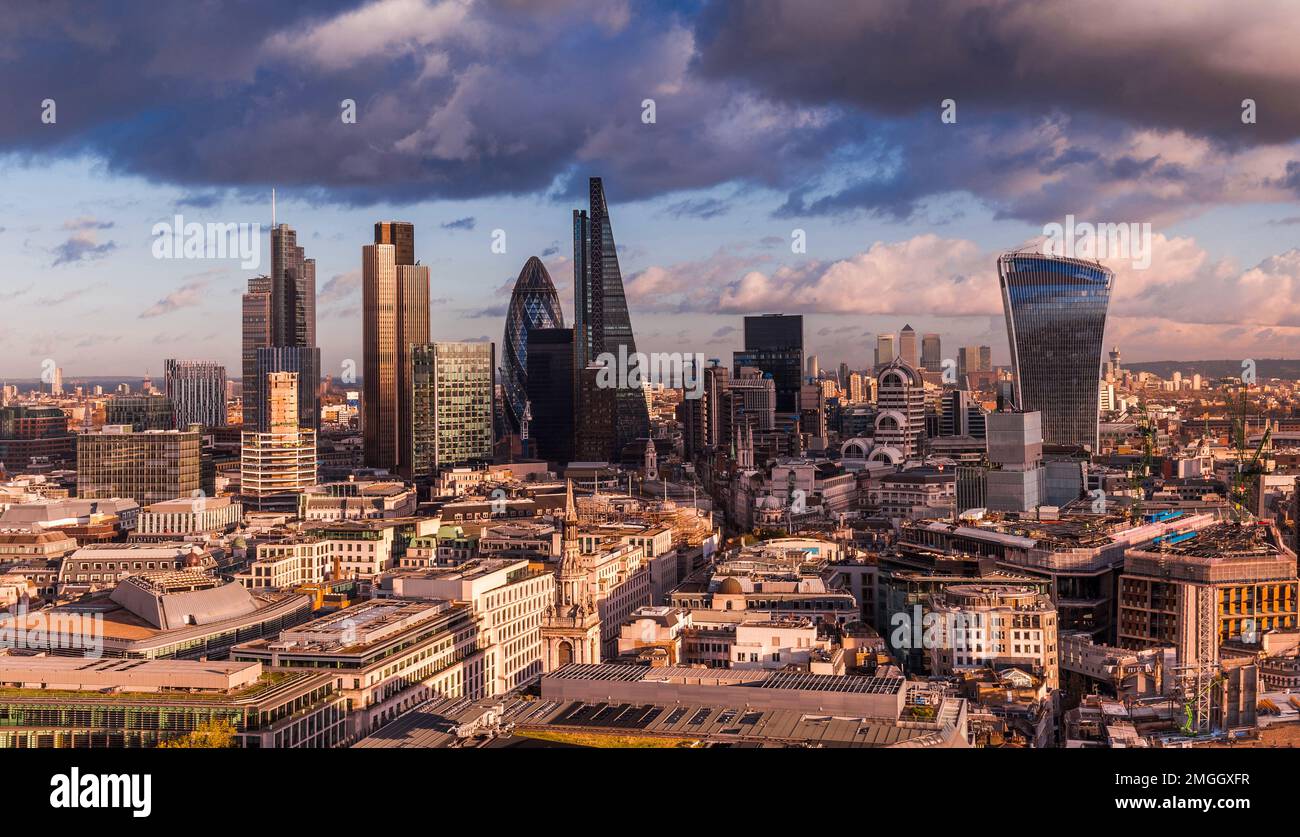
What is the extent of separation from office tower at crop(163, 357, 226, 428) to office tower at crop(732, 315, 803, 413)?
112 feet

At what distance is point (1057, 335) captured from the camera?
69.1 m

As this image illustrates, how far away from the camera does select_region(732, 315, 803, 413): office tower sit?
92.9 meters

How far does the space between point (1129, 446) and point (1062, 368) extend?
6516 mm

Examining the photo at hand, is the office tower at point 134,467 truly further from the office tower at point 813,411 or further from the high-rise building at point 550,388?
the office tower at point 813,411

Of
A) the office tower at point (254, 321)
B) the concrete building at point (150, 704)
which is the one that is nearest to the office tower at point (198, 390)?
the office tower at point (254, 321)

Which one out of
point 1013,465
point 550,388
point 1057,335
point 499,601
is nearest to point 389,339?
point 550,388

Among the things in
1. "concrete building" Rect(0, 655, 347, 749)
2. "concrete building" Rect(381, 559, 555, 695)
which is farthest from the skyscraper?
"concrete building" Rect(0, 655, 347, 749)

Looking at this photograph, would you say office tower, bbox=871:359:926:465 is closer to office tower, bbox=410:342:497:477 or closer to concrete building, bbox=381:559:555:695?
office tower, bbox=410:342:497:477

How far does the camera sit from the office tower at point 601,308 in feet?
280

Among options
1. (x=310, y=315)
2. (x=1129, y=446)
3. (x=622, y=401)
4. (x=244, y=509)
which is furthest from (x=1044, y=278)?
(x=310, y=315)

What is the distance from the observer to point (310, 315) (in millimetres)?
95125

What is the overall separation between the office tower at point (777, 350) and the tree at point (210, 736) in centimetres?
7606
